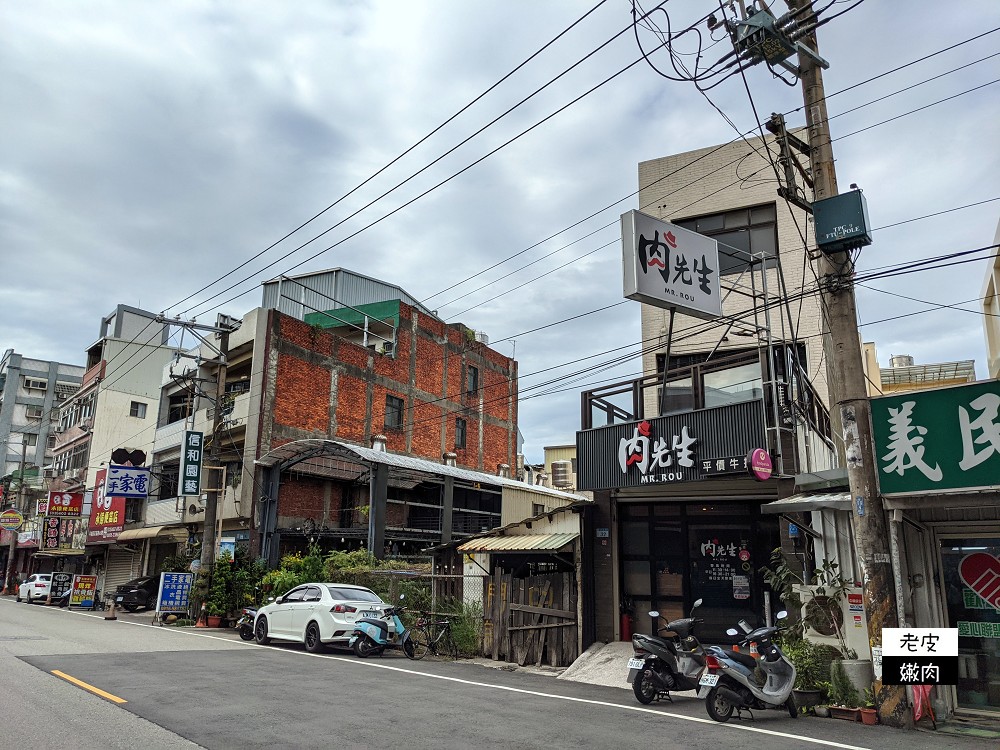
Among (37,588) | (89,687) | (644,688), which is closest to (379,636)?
(89,687)

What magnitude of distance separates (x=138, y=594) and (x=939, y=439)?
106 ft

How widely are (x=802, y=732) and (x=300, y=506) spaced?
24.2 m

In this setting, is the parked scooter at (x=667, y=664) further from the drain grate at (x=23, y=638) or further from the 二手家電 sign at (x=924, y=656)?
the drain grate at (x=23, y=638)

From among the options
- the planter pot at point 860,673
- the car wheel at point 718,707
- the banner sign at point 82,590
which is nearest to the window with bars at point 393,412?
the banner sign at point 82,590

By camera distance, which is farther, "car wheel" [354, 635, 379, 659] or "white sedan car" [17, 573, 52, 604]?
"white sedan car" [17, 573, 52, 604]

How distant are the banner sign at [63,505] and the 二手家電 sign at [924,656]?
148ft

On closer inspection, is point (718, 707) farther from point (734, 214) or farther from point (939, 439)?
point (734, 214)

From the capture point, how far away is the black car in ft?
104

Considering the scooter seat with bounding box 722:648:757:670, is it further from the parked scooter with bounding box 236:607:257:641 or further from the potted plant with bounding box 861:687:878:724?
the parked scooter with bounding box 236:607:257:641

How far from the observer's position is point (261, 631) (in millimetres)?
18828

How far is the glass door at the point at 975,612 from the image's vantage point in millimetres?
9906

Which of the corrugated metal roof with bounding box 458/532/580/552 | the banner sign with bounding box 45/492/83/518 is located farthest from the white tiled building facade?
the banner sign with bounding box 45/492/83/518

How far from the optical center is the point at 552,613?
1562 centimetres

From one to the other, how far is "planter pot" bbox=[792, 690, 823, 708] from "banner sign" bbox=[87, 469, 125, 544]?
1432 inches
